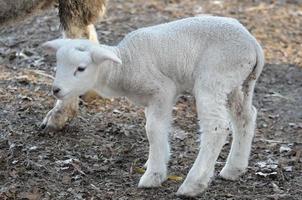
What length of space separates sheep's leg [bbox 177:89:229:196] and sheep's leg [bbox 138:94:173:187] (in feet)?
0.84

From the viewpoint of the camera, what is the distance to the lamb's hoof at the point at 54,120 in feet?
19.3

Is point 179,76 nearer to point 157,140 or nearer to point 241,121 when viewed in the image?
point 157,140

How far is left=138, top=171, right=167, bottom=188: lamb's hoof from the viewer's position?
482 cm

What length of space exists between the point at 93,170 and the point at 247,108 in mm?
1217

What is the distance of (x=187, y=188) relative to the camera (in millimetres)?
4605

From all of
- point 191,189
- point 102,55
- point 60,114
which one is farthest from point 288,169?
point 60,114

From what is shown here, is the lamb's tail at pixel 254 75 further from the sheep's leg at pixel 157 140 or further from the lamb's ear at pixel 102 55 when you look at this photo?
the lamb's ear at pixel 102 55

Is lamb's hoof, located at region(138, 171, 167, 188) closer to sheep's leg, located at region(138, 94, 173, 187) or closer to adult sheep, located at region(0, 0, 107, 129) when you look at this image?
sheep's leg, located at region(138, 94, 173, 187)

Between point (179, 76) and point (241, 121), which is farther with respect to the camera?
point (241, 121)

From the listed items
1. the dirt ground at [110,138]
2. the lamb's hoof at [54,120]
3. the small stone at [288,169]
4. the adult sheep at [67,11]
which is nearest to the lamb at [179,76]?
the dirt ground at [110,138]

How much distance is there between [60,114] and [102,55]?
1613 mm

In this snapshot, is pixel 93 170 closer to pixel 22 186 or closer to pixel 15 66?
pixel 22 186

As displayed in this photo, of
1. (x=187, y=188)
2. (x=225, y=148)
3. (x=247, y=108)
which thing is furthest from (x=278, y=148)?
(x=187, y=188)

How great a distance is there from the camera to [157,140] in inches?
186
